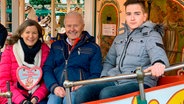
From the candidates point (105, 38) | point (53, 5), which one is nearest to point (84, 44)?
point (105, 38)

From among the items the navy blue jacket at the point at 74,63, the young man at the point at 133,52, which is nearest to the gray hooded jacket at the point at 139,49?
the young man at the point at 133,52

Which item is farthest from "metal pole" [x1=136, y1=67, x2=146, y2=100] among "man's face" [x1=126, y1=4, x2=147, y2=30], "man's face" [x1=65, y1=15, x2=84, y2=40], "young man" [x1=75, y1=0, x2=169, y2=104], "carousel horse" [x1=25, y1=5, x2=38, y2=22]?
"carousel horse" [x1=25, y1=5, x2=38, y2=22]

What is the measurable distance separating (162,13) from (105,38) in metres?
1.01

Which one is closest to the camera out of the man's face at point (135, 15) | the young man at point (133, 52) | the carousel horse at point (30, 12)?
the young man at point (133, 52)

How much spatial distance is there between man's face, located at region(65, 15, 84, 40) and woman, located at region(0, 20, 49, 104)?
0.34 m

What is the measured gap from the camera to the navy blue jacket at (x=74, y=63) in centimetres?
333

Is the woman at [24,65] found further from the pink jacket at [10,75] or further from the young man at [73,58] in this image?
the young man at [73,58]

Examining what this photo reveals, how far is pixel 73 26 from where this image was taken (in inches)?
133

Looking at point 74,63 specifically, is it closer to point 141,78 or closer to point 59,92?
point 59,92

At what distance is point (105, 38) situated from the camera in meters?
4.78

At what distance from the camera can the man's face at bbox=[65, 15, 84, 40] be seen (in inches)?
133

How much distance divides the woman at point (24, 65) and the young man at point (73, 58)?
132 millimetres

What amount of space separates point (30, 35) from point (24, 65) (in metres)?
0.29

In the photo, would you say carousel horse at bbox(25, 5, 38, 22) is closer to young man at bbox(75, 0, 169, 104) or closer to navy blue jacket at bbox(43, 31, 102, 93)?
navy blue jacket at bbox(43, 31, 102, 93)
